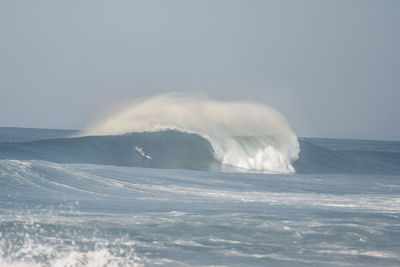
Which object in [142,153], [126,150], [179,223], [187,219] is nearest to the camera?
[179,223]

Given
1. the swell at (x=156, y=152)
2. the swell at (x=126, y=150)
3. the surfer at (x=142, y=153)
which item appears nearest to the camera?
the swell at (x=126, y=150)

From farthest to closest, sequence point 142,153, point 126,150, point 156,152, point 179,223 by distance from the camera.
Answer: point 142,153
point 156,152
point 126,150
point 179,223

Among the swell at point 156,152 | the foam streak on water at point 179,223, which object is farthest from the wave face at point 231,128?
the foam streak on water at point 179,223

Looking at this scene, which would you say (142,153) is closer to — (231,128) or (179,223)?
(231,128)

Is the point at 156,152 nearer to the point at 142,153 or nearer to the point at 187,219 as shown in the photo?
the point at 142,153

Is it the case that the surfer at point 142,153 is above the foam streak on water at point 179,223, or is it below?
above

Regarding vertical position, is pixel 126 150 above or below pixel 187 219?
above

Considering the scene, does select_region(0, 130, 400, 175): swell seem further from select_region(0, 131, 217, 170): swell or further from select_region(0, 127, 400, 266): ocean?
select_region(0, 127, 400, 266): ocean

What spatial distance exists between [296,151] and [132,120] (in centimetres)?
763

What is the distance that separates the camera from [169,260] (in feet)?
18.9

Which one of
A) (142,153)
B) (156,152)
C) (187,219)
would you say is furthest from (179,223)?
(142,153)

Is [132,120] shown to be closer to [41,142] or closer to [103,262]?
[41,142]

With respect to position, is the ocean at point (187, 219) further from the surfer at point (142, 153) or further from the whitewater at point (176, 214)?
the surfer at point (142, 153)

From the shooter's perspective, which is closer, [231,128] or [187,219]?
[187,219]
